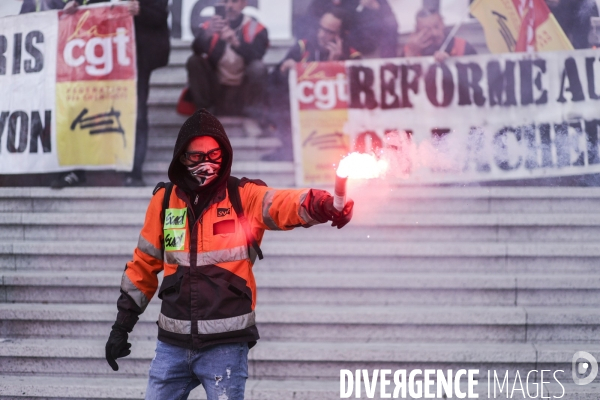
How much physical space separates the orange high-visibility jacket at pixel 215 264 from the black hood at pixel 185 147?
68mm

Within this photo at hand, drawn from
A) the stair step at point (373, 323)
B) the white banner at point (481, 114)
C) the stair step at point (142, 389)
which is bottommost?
the stair step at point (142, 389)

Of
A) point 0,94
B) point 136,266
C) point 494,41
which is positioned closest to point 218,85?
point 0,94

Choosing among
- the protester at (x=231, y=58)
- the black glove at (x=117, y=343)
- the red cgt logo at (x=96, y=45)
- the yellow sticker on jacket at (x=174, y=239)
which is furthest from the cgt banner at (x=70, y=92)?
the yellow sticker on jacket at (x=174, y=239)

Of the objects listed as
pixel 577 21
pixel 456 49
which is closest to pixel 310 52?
pixel 456 49

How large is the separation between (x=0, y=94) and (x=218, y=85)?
7.34 ft

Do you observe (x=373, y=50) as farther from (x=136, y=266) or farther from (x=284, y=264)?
(x=136, y=266)

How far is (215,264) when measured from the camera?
3.38 m

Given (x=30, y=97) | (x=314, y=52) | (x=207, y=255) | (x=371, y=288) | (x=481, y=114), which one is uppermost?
(x=314, y=52)

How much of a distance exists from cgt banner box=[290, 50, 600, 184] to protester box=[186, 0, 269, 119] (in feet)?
2.42

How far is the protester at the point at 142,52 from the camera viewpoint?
288 inches

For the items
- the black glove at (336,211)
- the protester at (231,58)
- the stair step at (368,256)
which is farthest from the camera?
the protester at (231,58)

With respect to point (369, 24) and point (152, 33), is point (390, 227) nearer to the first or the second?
point (369, 24)

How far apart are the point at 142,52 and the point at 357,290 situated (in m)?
3.30

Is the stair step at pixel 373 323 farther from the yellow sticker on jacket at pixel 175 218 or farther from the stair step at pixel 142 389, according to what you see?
the yellow sticker on jacket at pixel 175 218
